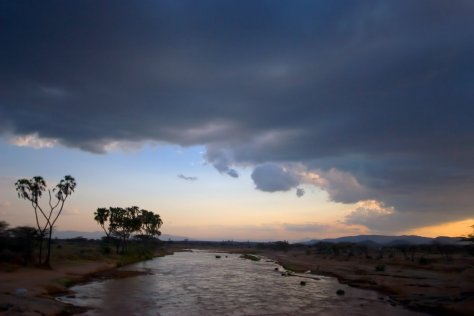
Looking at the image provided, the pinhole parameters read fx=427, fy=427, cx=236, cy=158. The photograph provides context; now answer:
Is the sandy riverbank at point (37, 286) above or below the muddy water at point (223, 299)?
above

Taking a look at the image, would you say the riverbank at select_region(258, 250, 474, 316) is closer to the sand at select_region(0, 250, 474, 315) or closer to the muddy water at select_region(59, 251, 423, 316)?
the sand at select_region(0, 250, 474, 315)

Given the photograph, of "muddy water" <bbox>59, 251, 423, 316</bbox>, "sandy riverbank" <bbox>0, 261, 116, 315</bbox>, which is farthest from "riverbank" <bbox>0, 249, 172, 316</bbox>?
"muddy water" <bbox>59, 251, 423, 316</bbox>

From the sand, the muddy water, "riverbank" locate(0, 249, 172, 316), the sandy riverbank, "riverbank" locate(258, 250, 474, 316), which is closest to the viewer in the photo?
the sandy riverbank

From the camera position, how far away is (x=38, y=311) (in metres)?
27.8

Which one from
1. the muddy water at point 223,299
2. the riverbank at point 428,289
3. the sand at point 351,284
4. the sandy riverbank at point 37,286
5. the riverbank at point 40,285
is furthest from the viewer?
the riverbank at point 428,289

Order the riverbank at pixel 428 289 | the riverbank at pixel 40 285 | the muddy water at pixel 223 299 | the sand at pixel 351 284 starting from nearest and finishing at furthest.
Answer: the riverbank at pixel 40 285
the sand at pixel 351 284
the muddy water at pixel 223 299
the riverbank at pixel 428 289

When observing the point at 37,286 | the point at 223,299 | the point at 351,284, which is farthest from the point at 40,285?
the point at 351,284

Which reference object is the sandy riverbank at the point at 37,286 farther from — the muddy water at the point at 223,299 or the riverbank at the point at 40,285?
the muddy water at the point at 223,299

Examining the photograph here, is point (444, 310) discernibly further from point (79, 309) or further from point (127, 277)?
point (127, 277)

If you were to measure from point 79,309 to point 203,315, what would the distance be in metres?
9.23

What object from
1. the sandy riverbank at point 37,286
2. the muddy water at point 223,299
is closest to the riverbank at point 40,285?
the sandy riverbank at point 37,286

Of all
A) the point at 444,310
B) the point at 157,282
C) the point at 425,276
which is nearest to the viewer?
the point at 444,310

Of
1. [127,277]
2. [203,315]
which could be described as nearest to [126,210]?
[127,277]

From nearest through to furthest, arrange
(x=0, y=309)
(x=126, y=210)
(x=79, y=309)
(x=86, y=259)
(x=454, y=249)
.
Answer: (x=0, y=309) < (x=79, y=309) < (x=86, y=259) < (x=454, y=249) < (x=126, y=210)
